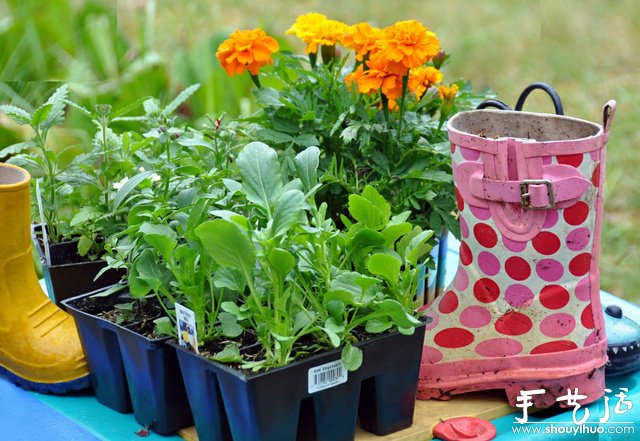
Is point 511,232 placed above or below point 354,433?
above

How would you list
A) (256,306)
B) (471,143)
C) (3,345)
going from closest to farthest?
(256,306), (471,143), (3,345)

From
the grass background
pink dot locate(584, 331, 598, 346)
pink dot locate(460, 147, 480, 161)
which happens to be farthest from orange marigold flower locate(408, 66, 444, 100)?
the grass background

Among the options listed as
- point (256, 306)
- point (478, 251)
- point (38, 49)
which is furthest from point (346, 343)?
point (38, 49)

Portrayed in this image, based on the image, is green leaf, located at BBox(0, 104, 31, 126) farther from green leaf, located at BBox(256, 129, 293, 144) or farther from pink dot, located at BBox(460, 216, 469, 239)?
pink dot, located at BBox(460, 216, 469, 239)

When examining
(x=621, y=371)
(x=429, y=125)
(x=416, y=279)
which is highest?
(x=429, y=125)

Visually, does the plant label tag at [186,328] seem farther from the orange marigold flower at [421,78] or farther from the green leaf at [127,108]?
the orange marigold flower at [421,78]

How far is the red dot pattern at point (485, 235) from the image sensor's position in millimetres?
1213

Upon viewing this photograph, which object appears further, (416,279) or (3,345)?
(3,345)

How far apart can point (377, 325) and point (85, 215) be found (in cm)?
49

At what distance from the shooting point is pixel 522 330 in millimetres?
1229

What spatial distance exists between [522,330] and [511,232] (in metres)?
0.14

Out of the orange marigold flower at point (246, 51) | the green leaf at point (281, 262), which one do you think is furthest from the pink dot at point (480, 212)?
the orange marigold flower at point (246, 51)

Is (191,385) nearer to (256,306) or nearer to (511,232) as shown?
(256,306)

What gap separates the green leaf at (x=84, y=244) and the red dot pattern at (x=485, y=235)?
0.57 meters
